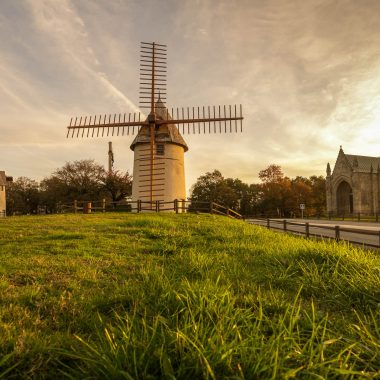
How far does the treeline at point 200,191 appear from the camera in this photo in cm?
4431

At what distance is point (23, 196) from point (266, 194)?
5062 centimetres

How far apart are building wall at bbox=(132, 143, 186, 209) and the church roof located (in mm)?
39413

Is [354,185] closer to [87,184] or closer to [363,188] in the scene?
[363,188]

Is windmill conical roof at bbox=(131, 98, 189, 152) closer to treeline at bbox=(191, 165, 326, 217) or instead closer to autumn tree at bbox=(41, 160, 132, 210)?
autumn tree at bbox=(41, 160, 132, 210)

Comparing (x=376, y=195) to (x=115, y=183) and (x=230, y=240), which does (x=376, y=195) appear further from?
(x=230, y=240)

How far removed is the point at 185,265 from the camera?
18.7 feet

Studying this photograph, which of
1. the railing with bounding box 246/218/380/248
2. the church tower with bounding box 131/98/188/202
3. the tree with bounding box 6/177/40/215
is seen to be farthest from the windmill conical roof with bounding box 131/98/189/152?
the tree with bounding box 6/177/40/215

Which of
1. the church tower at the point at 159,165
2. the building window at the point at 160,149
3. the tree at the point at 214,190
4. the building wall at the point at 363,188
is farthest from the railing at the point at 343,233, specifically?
the tree at the point at 214,190

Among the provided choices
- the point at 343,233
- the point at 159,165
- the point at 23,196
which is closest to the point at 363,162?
the point at 159,165

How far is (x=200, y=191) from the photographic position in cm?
6384

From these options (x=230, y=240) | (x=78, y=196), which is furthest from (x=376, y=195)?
(x=230, y=240)

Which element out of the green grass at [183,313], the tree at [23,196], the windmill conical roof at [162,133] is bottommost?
the green grass at [183,313]

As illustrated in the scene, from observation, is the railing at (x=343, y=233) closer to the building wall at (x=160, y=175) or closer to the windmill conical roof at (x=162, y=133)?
the building wall at (x=160, y=175)

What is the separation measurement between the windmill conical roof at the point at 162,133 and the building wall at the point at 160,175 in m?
0.45
